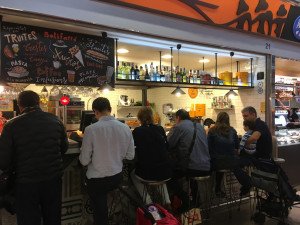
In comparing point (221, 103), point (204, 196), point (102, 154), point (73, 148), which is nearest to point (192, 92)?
point (221, 103)

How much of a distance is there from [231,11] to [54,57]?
3345 mm

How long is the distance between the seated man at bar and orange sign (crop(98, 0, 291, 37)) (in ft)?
6.16

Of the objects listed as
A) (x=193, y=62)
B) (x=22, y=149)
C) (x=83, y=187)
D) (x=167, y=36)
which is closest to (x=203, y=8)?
(x=167, y=36)

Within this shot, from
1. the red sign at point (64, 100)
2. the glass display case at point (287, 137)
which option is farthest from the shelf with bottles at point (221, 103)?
the red sign at point (64, 100)

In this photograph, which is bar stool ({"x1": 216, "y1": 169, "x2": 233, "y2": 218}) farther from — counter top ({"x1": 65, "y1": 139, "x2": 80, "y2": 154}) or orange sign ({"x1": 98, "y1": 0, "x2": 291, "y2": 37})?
orange sign ({"x1": 98, "y1": 0, "x2": 291, "y2": 37})

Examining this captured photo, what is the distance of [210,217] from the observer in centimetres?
451

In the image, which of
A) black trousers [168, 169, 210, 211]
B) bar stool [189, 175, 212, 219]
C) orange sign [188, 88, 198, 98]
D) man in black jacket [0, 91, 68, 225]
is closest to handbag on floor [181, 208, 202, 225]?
black trousers [168, 169, 210, 211]

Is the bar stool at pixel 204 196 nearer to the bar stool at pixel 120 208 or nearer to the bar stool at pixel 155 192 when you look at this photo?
the bar stool at pixel 155 192

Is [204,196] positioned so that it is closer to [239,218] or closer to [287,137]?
[239,218]

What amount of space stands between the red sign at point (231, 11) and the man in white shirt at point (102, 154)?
1.96 m

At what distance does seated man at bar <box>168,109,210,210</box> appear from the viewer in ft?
13.3

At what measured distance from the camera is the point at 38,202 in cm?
285

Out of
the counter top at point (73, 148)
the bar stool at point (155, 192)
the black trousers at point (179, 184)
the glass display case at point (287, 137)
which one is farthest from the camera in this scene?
the glass display case at point (287, 137)

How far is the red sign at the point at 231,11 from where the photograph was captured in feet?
15.4
